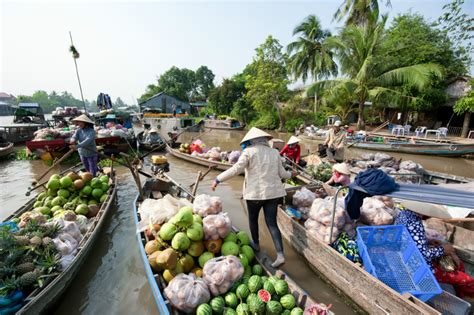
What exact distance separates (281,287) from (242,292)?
40 centimetres

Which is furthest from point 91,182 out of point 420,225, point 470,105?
point 470,105

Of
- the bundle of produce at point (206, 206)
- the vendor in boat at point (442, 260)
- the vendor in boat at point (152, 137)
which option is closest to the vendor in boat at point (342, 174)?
the vendor in boat at point (442, 260)

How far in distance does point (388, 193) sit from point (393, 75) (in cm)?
1515

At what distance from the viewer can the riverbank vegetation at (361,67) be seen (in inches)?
555

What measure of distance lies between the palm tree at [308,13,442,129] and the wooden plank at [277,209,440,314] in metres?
13.6

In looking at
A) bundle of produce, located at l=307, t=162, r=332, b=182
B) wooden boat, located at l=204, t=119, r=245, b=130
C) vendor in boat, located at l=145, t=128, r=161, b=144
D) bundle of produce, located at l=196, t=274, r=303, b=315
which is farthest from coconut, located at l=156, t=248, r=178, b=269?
wooden boat, located at l=204, t=119, r=245, b=130

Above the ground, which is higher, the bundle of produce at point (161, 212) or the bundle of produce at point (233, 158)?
the bundle of produce at point (161, 212)

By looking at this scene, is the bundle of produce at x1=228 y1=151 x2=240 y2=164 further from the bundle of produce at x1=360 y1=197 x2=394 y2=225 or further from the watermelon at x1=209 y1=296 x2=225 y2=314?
the watermelon at x1=209 y1=296 x2=225 y2=314

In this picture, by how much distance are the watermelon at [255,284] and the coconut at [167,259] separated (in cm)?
87

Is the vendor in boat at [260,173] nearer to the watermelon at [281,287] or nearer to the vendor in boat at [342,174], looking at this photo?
the watermelon at [281,287]

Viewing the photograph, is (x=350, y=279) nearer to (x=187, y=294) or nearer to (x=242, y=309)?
(x=242, y=309)

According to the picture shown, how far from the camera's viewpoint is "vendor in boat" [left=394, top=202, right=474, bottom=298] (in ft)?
8.91

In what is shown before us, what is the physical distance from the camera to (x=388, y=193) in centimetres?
236

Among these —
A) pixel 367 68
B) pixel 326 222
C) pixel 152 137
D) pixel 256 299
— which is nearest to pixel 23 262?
pixel 256 299
